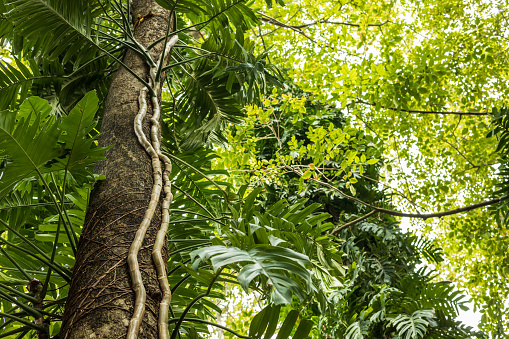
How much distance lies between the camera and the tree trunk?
2.63 ft

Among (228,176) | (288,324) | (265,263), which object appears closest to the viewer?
(265,263)

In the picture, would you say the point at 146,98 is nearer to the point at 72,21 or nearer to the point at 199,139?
the point at 72,21

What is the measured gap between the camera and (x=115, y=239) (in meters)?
0.94

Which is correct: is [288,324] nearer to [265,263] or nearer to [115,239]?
[265,263]

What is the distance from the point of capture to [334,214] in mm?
4070

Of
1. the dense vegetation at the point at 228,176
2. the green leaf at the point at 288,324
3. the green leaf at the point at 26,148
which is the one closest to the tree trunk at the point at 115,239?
the dense vegetation at the point at 228,176

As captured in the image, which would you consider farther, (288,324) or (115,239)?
(288,324)

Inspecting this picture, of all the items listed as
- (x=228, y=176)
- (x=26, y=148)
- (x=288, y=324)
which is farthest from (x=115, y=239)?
(x=228, y=176)

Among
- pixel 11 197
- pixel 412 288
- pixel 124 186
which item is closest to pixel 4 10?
pixel 11 197

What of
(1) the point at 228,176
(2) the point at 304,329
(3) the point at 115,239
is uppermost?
(1) the point at 228,176

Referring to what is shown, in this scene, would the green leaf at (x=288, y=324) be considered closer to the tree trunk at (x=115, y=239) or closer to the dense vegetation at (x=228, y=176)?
the dense vegetation at (x=228, y=176)

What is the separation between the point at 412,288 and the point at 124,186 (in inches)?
108

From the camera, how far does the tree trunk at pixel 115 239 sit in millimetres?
802

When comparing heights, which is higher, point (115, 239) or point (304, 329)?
point (115, 239)
